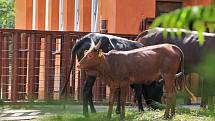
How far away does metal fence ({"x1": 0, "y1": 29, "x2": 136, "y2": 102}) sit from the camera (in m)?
10.4

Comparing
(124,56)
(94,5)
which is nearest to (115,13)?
(94,5)

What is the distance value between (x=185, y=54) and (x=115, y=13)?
3486mm

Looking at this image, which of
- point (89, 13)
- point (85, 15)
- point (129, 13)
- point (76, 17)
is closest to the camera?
point (129, 13)

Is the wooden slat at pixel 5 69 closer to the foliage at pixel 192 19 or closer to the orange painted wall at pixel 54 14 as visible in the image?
the orange painted wall at pixel 54 14

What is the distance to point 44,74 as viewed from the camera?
10.5 meters

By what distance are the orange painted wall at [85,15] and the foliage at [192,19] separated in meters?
13.3

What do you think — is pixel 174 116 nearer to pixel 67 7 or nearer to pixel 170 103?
pixel 170 103

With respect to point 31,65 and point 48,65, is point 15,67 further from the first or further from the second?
point 48,65

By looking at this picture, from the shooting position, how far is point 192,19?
0.75m

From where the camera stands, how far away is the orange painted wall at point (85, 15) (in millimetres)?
14148

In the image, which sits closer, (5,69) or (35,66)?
(5,69)

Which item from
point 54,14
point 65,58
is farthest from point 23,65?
point 54,14

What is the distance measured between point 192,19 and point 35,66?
999 cm

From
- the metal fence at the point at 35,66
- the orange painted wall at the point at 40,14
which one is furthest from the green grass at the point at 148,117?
the orange painted wall at the point at 40,14
